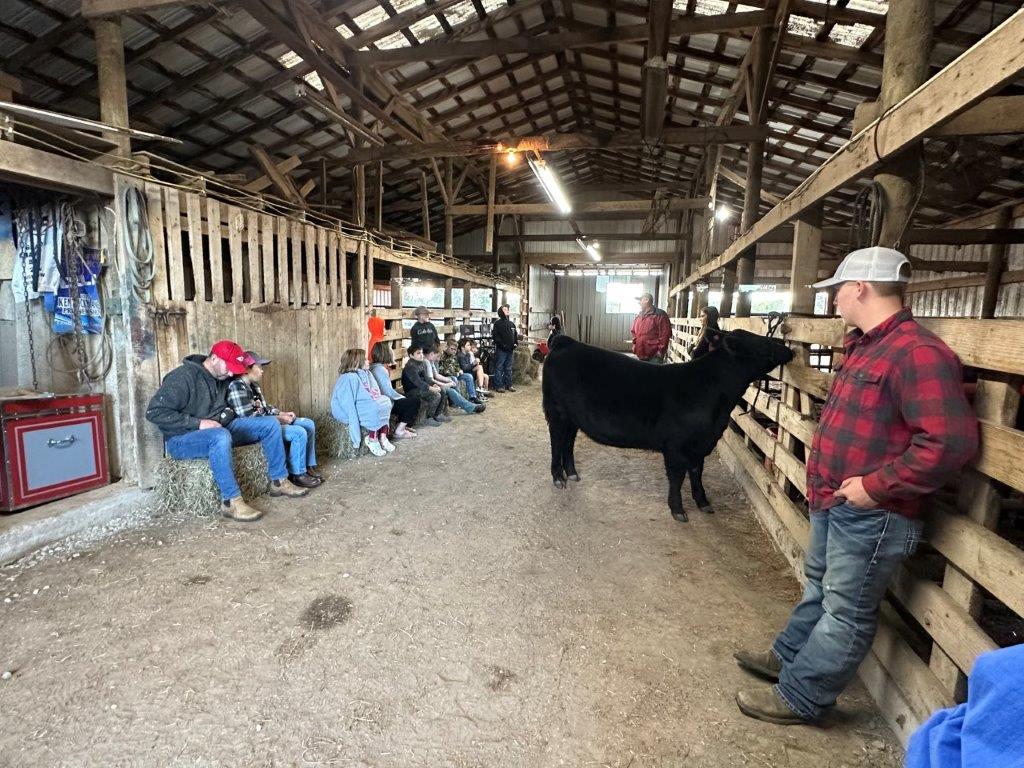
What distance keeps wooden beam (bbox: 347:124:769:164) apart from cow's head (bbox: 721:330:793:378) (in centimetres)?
413

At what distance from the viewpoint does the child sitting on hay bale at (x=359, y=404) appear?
5.39 meters

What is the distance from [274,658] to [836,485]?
8.32 feet

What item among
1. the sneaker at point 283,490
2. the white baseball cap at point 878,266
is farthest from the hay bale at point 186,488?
the white baseball cap at point 878,266

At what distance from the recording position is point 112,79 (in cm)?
394

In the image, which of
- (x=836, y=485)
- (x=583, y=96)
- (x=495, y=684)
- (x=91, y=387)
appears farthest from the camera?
(x=583, y=96)

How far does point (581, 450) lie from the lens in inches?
Result: 231

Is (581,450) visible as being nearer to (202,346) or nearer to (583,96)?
(202,346)

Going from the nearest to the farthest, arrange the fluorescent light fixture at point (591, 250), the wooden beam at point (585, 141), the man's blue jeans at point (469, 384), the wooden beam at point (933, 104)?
the wooden beam at point (933, 104) → the wooden beam at point (585, 141) → the man's blue jeans at point (469, 384) → the fluorescent light fixture at point (591, 250)

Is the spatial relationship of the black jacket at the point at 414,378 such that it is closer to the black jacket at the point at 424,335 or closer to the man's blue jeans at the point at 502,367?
the black jacket at the point at 424,335

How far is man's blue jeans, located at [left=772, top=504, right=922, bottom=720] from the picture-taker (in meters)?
1.66

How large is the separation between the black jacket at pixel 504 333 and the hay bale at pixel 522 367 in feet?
4.15

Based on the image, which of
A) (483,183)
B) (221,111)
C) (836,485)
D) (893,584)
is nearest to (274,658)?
(836,485)

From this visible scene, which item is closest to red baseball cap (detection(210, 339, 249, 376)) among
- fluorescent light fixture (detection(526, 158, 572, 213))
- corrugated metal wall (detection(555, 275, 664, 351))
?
fluorescent light fixture (detection(526, 158, 572, 213))

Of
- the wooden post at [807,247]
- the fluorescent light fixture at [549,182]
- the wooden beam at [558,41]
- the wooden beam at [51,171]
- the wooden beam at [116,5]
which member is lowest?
the wooden post at [807,247]
